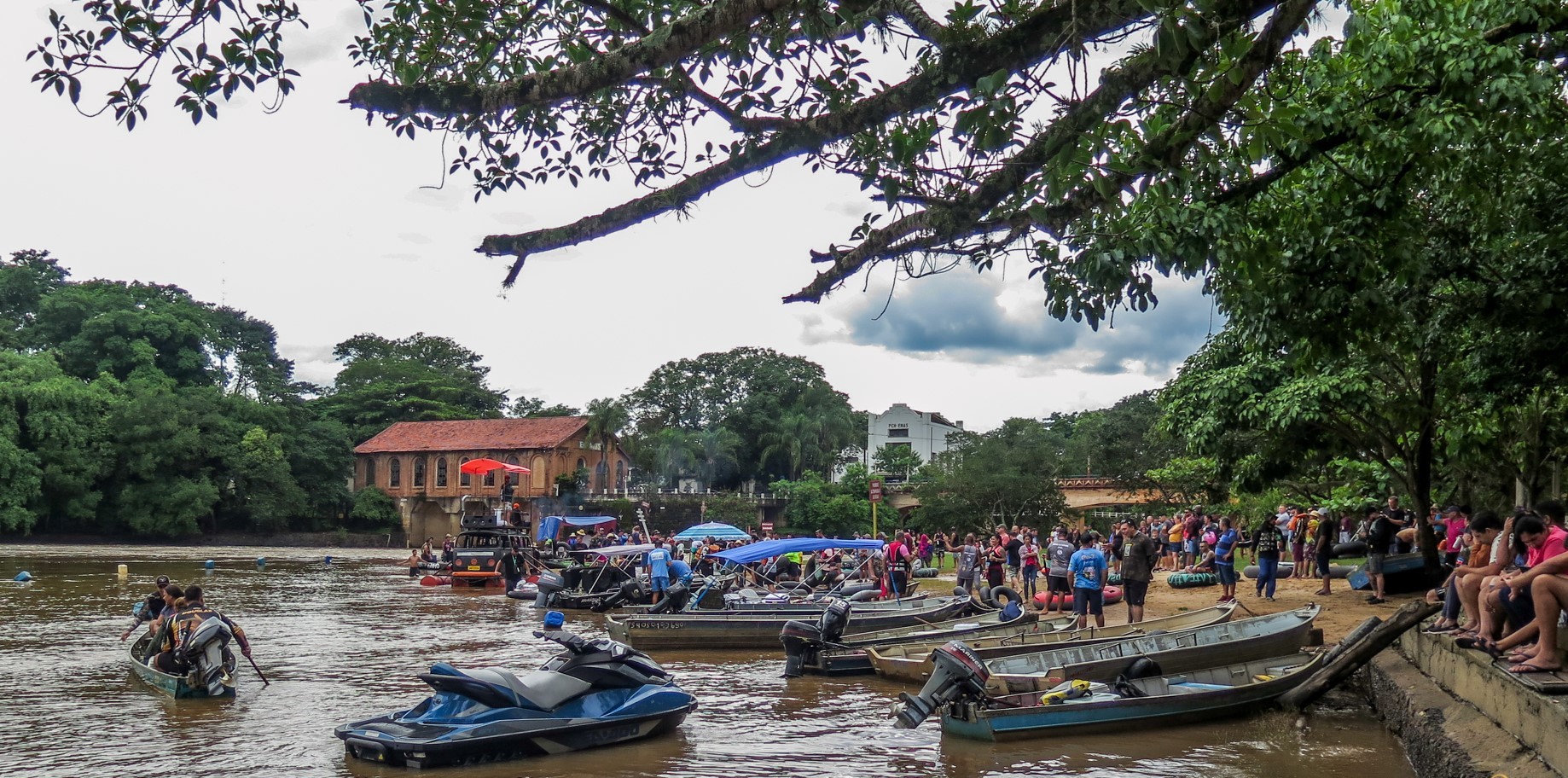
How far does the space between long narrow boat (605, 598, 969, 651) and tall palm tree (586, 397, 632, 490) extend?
2038 inches

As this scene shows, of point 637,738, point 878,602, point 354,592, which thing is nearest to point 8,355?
point 354,592

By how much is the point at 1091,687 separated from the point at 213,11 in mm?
10082

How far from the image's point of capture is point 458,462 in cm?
7069

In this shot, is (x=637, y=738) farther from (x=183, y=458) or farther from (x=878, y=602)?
(x=183, y=458)

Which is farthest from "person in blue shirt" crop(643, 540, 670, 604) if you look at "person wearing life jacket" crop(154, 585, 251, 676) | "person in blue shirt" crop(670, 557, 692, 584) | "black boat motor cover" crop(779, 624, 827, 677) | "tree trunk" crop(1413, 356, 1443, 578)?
"tree trunk" crop(1413, 356, 1443, 578)

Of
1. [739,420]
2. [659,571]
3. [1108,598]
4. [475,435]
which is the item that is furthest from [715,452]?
[1108,598]

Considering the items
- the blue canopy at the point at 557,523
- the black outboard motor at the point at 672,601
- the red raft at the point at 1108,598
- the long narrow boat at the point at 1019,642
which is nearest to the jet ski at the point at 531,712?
the long narrow boat at the point at 1019,642

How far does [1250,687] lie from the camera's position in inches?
465

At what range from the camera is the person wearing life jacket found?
13.6 metres

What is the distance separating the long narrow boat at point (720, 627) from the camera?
63.5ft

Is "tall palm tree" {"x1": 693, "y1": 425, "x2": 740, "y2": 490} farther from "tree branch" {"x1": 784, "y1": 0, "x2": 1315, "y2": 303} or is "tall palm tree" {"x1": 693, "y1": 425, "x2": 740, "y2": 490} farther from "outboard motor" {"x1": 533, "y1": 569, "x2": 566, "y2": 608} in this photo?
"tree branch" {"x1": 784, "y1": 0, "x2": 1315, "y2": 303}

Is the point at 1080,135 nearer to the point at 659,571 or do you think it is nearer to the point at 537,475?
the point at 659,571

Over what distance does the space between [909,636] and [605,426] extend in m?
56.1

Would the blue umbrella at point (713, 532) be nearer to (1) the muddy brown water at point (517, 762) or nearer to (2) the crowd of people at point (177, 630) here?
(1) the muddy brown water at point (517, 762)
